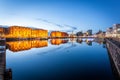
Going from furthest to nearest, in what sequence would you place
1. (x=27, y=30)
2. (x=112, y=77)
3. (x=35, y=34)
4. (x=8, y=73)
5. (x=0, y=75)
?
1. (x=35, y=34)
2. (x=27, y=30)
3. (x=112, y=77)
4. (x=8, y=73)
5. (x=0, y=75)

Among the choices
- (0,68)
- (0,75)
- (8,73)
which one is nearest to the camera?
(0,75)

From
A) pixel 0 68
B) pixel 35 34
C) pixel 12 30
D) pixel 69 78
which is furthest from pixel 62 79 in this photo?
pixel 35 34

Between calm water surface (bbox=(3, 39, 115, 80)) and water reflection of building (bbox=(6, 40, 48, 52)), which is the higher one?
water reflection of building (bbox=(6, 40, 48, 52))

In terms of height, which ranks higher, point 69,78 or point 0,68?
point 0,68

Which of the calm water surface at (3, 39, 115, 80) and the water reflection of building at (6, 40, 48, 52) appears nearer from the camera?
the calm water surface at (3, 39, 115, 80)

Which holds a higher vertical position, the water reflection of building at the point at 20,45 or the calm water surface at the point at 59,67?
the water reflection of building at the point at 20,45

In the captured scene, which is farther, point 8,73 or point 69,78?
point 69,78

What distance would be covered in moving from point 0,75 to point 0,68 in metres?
1.83

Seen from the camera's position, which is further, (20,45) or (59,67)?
(20,45)

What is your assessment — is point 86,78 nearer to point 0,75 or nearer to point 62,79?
point 62,79

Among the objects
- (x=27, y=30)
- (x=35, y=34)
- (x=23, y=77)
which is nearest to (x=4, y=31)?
(x=27, y=30)

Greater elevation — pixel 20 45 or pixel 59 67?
pixel 20 45

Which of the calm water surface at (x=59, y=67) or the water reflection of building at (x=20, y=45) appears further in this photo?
the water reflection of building at (x=20, y=45)

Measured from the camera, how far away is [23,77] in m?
23.7
